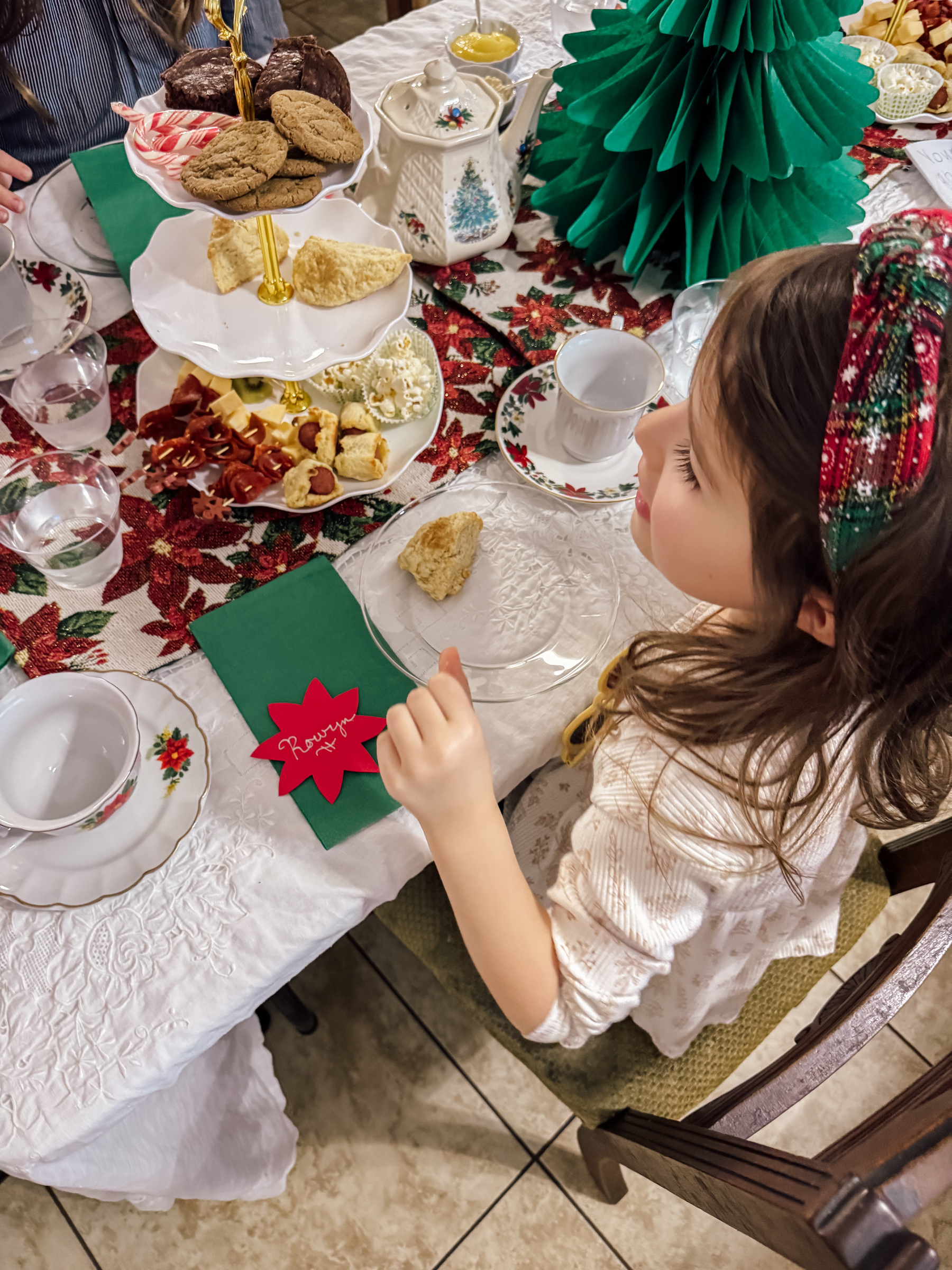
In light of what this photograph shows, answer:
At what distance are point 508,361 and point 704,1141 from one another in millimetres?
804

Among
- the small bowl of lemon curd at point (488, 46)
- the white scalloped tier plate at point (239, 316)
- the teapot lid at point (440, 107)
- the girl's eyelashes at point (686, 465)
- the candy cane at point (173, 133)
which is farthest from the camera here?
the small bowl of lemon curd at point (488, 46)

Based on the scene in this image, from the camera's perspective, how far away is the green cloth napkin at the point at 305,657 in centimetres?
68

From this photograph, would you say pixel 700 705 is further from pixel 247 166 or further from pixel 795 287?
pixel 247 166

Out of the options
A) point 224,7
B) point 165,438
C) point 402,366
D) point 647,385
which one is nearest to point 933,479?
point 647,385

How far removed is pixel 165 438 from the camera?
0.82 metres

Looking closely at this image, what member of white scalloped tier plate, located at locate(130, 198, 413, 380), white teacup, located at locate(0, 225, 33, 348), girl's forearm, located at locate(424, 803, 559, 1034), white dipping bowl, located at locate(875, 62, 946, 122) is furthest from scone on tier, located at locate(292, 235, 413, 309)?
white dipping bowl, located at locate(875, 62, 946, 122)

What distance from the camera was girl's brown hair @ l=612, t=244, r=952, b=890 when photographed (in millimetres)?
446

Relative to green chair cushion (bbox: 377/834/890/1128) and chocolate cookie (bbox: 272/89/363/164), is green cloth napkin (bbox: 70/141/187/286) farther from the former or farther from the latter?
green chair cushion (bbox: 377/834/890/1128)

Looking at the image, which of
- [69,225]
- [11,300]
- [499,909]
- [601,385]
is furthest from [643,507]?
[69,225]

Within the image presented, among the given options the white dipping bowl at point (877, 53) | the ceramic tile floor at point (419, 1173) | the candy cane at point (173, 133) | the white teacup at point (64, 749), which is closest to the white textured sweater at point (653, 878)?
the white teacup at point (64, 749)

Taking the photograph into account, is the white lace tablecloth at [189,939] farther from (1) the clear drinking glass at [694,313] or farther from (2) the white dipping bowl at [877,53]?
(2) the white dipping bowl at [877,53]

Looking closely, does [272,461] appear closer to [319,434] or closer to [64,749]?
[319,434]

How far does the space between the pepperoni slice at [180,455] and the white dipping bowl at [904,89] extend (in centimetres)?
110

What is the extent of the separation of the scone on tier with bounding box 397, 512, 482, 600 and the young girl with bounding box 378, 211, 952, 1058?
10 cm
